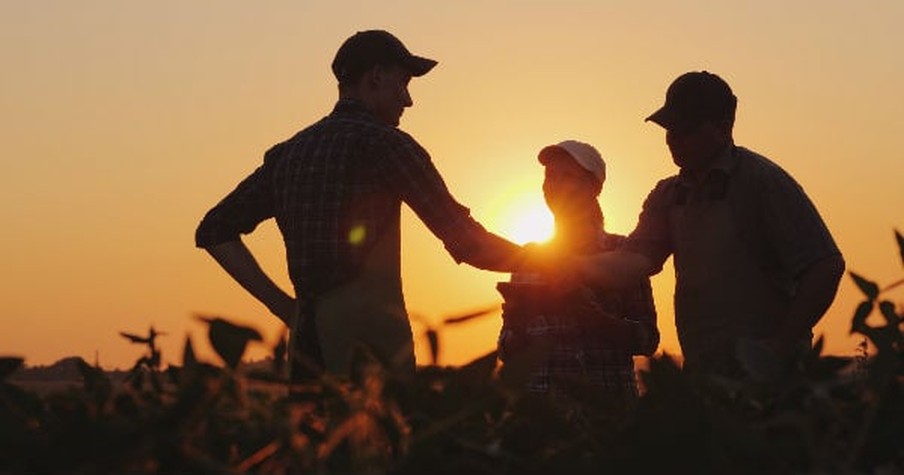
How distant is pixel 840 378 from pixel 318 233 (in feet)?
13.8

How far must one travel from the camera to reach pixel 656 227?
587 cm

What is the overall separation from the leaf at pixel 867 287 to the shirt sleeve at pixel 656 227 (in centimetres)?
423

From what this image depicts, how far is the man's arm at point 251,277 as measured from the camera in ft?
19.8

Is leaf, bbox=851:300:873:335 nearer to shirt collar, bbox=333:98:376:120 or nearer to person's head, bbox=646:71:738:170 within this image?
person's head, bbox=646:71:738:170

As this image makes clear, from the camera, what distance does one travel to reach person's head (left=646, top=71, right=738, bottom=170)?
18.3 ft

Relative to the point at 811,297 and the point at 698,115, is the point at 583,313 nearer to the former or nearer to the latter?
the point at 698,115

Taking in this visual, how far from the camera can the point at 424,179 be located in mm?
5641

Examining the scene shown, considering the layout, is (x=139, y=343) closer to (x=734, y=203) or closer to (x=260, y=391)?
(x=260, y=391)

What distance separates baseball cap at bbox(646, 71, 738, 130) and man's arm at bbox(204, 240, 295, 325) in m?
1.86

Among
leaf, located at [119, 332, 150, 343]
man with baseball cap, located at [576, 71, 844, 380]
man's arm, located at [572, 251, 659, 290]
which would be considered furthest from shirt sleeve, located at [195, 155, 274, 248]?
leaf, located at [119, 332, 150, 343]

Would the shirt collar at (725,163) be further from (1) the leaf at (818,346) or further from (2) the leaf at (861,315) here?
(1) the leaf at (818,346)

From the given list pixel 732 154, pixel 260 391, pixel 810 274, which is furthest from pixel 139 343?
pixel 732 154

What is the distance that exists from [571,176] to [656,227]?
1.86 metres

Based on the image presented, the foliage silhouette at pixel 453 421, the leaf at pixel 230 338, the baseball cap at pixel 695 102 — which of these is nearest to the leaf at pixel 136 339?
the foliage silhouette at pixel 453 421
